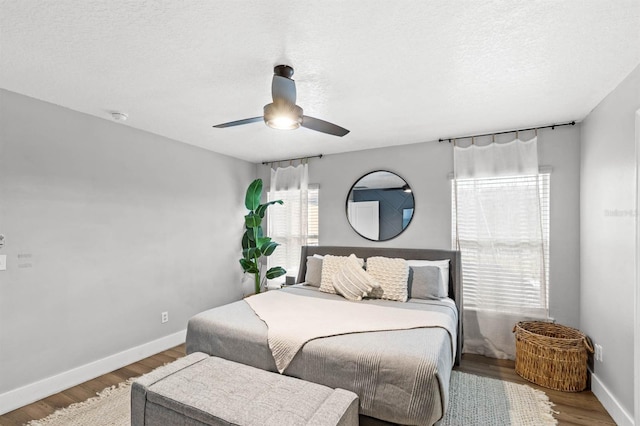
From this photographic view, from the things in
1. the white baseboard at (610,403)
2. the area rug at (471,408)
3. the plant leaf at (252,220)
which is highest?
the plant leaf at (252,220)

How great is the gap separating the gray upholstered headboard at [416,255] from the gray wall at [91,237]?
4.46 ft

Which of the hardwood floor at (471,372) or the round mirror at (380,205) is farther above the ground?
the round mirror at (380,205)

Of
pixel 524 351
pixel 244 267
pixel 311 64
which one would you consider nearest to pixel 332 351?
pixel 311 64

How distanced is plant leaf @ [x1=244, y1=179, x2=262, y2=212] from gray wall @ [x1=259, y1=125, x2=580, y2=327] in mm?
599

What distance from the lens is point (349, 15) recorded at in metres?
1.56

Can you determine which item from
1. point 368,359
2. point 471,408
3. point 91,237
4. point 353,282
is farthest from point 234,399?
point 91,237

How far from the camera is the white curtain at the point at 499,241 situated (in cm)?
329

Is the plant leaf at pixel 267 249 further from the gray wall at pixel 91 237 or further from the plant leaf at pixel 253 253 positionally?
the gray wall at pixel 91 237

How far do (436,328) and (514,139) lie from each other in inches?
92.8

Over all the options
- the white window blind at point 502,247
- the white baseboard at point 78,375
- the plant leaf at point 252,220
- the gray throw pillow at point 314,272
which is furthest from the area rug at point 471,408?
the plant leaf at point 252,220

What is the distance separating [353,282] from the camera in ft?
10.6

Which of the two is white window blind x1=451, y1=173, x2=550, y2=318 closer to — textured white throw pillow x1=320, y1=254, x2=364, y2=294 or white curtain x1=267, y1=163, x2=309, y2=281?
textured white throw pillow x1=320, y1=254, x2=364, y2=294

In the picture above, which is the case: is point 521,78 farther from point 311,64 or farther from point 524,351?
point 524,351

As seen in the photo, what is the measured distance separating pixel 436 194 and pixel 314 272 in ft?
5.79
